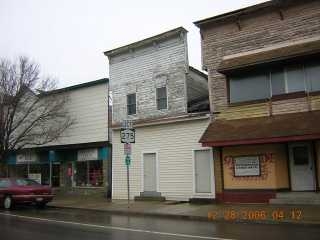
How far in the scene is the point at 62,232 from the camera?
1298 centimetres

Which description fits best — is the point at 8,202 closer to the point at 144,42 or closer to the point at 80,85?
the point at 80,85

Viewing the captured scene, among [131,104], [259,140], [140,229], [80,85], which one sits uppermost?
[80,85]

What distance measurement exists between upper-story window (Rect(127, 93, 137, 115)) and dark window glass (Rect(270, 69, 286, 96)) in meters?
A: 8.21

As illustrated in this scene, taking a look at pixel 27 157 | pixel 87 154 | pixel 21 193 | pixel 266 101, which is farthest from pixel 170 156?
pixel 27 157

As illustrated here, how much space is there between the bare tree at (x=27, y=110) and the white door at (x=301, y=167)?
1457cm

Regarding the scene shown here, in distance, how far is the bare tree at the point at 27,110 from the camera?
28.5m

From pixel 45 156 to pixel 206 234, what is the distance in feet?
70.0

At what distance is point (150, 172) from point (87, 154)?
6.13m

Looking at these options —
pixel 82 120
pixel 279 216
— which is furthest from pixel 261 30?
pixel 82 120

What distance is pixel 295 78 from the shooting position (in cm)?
1848

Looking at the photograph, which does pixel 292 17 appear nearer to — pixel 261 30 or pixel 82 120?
pixel 261 30

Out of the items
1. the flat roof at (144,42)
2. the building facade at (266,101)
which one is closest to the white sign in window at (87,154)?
the flat roof at (144,42)

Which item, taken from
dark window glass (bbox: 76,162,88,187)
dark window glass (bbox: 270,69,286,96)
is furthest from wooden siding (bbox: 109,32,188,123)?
dark window glass (bbox: 270,69,286,96)
